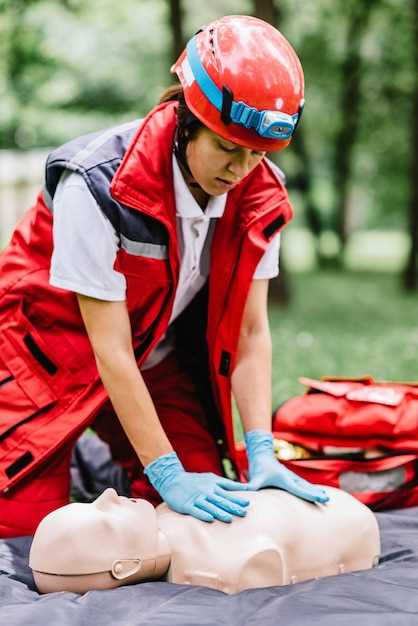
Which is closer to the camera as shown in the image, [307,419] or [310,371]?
[307,419]

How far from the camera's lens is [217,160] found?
2709mm

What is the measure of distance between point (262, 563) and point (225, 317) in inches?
34.6

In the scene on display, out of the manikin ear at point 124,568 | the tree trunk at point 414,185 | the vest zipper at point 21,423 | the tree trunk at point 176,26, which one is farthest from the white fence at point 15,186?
the manikin ear at point 124,568

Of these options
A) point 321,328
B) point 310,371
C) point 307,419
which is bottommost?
point 321,328

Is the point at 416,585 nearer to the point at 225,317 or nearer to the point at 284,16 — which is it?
the point at 225,317

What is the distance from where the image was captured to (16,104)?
16.0 meters

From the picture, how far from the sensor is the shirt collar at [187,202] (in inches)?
114

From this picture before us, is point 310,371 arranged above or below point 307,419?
below

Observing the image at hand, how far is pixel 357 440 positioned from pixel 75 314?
Result: 46.4 inches

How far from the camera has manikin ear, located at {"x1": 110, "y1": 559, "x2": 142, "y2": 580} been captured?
2480 mm

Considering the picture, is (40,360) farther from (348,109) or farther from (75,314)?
(348,109)

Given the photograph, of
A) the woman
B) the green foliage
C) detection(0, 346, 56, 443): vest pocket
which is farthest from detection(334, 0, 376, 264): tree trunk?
detection(0, 346, 56, 443): vest pocket

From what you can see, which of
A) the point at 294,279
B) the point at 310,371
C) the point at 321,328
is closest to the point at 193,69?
the point at 310,371

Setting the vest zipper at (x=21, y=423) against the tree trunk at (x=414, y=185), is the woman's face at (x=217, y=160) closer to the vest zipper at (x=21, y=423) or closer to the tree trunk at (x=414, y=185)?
the vest zipper at (x=21, y=423)
